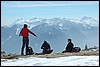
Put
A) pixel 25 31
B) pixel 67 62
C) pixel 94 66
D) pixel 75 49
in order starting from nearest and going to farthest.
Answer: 1. pixel 94 66
2. pixel 67 62
3. pixel 25 31
4. pixel 75 49

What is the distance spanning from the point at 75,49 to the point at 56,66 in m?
11.0

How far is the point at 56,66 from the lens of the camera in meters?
15.2

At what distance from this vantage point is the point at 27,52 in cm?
2412

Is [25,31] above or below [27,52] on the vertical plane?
Result: above

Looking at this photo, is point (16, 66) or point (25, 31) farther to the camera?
point (25, 31)

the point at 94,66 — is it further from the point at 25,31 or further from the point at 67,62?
the point at 25,31

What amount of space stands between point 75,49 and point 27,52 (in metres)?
3.90

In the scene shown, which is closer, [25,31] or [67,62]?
[67,62]

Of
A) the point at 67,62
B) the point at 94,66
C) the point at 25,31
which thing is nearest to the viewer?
the point at 94,66

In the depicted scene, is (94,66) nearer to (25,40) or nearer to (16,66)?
(16,66)

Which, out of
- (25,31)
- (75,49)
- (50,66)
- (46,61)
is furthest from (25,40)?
(50,66)

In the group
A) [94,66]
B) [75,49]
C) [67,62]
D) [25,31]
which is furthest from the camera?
[75,49]

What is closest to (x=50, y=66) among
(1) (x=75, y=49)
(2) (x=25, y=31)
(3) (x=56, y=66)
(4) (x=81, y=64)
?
(3) (x=56, y=66)

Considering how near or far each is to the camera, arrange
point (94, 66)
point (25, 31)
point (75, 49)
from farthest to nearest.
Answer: point (75, 49)
point (25, 31)
point (94, 66)
